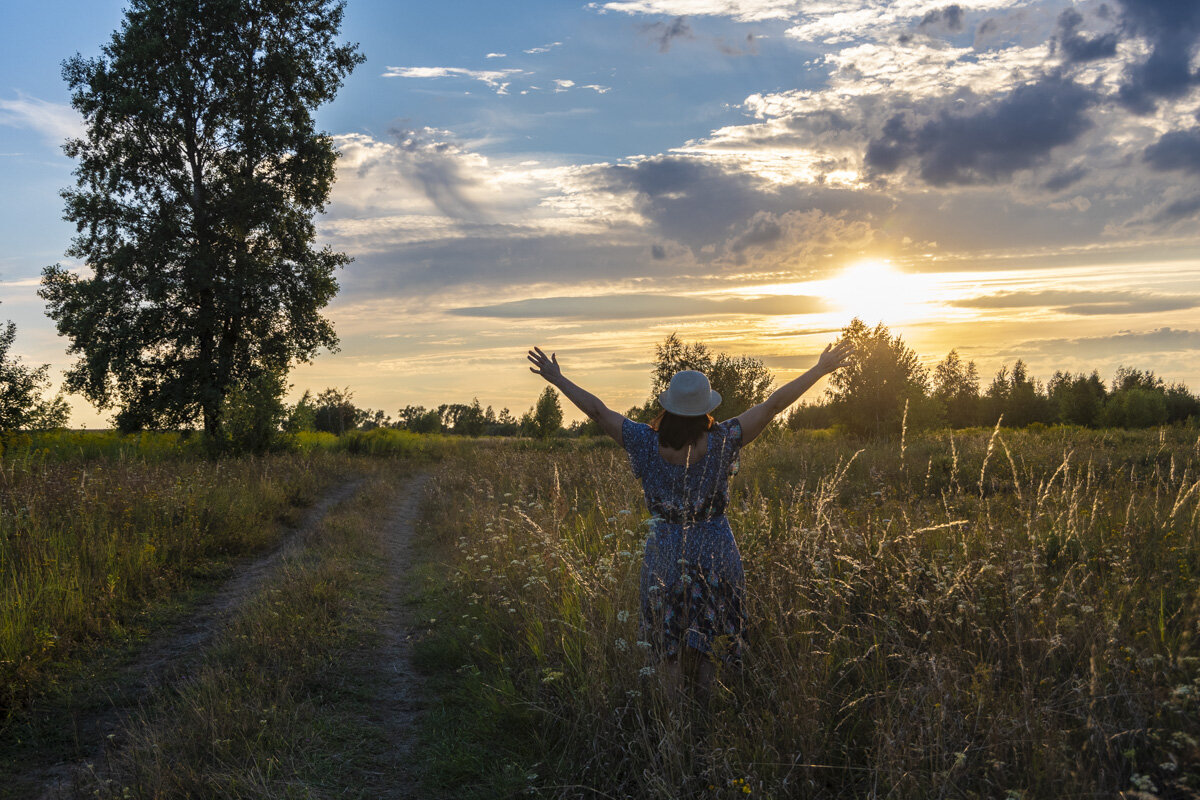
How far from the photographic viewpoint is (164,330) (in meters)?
23.0

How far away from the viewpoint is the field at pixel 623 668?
314cm

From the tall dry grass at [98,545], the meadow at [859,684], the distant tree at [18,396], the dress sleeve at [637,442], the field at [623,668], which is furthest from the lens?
the distant tree at [18,396]

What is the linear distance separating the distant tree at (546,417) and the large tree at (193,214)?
27.7 meters

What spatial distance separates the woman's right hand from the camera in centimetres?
438

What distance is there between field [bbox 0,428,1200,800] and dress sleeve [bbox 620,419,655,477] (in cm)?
97

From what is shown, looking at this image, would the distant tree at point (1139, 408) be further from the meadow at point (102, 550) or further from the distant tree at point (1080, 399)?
the meadow at point (102, 550)

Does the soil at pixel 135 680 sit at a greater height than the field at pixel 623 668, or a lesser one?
lesser

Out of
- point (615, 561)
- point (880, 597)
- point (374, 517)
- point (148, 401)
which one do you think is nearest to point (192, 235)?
point (148, 401)

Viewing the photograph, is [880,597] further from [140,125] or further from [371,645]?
[140,125]

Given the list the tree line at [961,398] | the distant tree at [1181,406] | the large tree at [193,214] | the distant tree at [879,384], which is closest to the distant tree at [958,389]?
the tree line at [961,398]

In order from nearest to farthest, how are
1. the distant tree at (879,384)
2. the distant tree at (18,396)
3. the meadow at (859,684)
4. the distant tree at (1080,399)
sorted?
the meadow at (859,684), the distant tree at (18,396), the distant tree at (879,384), the distant tree at (1080,399)

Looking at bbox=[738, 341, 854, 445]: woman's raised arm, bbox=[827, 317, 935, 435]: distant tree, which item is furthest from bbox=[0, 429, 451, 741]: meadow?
bbox=[827, 317, 935, 435]: distant tree

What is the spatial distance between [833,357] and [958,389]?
93844mm

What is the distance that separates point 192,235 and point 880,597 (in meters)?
25.3
